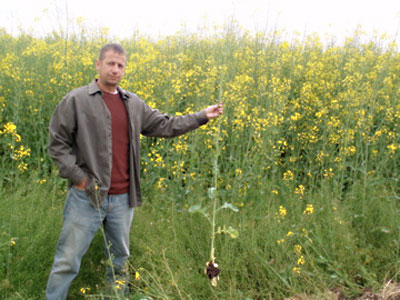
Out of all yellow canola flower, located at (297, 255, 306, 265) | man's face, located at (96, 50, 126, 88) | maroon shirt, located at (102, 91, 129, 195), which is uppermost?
man's face, located at (96, 50, 126, 88)

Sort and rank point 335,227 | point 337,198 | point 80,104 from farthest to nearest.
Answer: point 337,198 < point 335,227 < point 80,104

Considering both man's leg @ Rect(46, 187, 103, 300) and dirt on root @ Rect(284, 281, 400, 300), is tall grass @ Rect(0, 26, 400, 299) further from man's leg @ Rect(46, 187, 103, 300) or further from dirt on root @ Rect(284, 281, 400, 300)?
man's leg @ Rect(46, 187, 103, 300)

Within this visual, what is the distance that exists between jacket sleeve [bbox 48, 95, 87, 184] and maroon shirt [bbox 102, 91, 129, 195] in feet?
0.77

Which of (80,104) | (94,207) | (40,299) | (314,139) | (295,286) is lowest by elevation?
(40,299)

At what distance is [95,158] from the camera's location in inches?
90.3

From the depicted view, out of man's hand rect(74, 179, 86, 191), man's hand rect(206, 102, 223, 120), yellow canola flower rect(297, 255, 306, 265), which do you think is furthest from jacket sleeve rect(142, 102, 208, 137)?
yellow canola flower rect(297, 255, 306, 265)

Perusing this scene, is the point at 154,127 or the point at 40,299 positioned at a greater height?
the point at 154,127

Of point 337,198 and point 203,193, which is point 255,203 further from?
point 337,198

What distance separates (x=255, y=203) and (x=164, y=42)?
14.0 feet

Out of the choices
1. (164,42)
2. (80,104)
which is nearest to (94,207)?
(80,104)

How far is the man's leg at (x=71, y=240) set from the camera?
2.27 metres

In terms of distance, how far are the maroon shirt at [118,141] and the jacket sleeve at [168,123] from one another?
254 millimetres

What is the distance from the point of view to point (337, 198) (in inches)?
137

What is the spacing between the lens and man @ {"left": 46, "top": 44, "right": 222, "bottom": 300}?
2.22 meters
